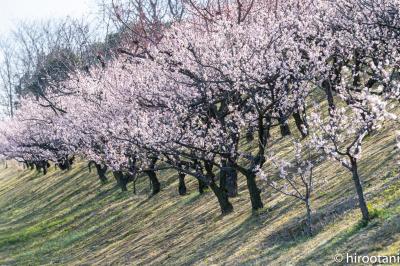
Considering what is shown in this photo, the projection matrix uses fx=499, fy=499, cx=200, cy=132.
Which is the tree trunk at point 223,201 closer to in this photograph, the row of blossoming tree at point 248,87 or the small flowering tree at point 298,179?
the row of blossoming tree at point 248,87

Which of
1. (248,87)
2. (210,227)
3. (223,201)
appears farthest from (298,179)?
(248,87)

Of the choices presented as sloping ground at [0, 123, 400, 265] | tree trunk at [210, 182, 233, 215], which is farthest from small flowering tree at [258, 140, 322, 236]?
tree trunk at [210, 182, 233, 215]

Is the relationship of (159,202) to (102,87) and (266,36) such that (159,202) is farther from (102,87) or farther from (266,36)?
(266,36)

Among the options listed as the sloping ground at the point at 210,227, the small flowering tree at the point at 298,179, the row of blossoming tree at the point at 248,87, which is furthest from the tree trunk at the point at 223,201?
the small flowering tree at the point at 298,179

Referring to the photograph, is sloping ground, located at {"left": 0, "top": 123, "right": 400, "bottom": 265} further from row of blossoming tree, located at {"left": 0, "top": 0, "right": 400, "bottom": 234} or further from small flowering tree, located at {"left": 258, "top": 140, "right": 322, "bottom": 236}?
row of blossoming tree, located at {"left": 0, "top": 0, "right": 400, "bottom": 234}

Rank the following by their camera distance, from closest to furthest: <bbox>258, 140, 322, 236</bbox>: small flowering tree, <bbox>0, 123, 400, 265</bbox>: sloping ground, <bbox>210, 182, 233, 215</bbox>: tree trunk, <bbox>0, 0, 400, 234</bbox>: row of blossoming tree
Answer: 1. <bbox>0, 123, 400, 265</bbox>: sloping ground
2. <bbox>258, 140, 322, 236</bbox>: small flowering tree
3. <bbox>0, 0, 400, 234</bbox>: row of blossoming tree
4. <bbox>210, 182, 233, 215</bbox>: tree trunk

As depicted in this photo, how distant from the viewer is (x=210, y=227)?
18.3m

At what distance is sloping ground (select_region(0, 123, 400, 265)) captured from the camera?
1189 centimetres

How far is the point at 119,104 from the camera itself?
25953 millimetres

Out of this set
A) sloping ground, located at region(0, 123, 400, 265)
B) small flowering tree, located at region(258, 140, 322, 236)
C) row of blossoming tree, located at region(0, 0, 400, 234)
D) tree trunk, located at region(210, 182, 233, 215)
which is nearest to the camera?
sloping ground, located at region(0, 123, 400, 265)

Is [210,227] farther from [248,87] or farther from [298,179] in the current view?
[248,87]

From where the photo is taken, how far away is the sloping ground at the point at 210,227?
11891mm

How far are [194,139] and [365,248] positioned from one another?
9.60 m

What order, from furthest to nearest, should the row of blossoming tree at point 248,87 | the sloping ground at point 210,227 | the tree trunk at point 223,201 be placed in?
the tree trunk at point 223,201
the row of blossoming tree at point 248,87
the sloping ground at point 210,227
